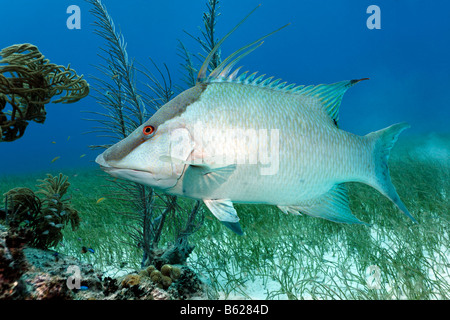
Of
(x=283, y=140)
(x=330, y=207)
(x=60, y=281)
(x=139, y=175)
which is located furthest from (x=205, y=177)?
(x=60, y=281)

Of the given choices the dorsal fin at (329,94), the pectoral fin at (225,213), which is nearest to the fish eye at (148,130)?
the pectoral fin at (225,213)

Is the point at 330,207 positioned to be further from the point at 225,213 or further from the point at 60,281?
the point at 60,281

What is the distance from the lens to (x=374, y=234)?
3.97m

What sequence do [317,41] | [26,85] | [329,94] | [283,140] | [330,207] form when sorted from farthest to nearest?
[317,41] < [26,85] < [329,94] < [330,207] < [283,140]

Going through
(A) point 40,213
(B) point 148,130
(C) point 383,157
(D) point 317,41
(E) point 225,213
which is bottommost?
(A) point 40,213

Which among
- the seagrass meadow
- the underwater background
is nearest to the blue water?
the underwater background

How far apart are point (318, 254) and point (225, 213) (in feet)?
7.52

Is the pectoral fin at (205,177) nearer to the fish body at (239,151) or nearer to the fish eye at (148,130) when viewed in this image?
the fish body at (239,151)

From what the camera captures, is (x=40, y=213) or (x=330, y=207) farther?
(x=40, y=213)

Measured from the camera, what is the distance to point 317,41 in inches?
4075

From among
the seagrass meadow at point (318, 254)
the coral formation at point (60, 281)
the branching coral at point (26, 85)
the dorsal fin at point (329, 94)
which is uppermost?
the branching coral at point (26, 85)

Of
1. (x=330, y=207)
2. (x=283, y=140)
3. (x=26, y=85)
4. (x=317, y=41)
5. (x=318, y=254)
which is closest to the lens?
(x=283, y=140)

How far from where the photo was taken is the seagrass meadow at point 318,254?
8.19ft

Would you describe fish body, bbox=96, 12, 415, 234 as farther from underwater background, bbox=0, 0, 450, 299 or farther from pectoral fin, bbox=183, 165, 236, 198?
underwater background, bbox=0, 0, 450, 299
